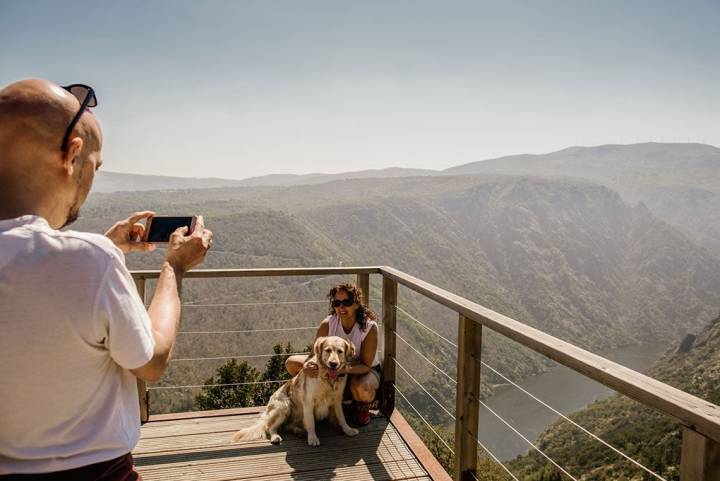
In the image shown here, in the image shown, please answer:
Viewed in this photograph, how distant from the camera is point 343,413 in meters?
3.54

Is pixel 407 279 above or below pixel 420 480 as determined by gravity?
above

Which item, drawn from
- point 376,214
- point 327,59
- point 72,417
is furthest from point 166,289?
point 376,214

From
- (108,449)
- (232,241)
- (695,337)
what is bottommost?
(695,337)

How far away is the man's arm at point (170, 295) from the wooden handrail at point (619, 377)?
121 cm

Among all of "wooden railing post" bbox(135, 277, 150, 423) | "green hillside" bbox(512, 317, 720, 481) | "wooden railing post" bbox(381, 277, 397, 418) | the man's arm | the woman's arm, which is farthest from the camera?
"green hillside" bbox(512, 317, 720, 481)

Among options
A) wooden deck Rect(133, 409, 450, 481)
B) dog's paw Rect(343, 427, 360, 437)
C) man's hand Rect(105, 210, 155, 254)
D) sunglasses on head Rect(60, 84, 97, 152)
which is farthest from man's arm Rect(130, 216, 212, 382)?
dog's paw Rect(343, 427, 360, 437)

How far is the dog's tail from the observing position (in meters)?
3.30

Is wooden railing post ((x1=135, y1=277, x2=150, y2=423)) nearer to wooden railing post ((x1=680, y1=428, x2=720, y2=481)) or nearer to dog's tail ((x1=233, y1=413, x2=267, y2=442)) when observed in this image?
dog's tail ((x1=233, y1=413, x2=267, y2=442))

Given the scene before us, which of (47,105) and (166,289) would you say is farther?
(166,289)

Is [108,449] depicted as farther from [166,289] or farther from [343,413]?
[343,413]

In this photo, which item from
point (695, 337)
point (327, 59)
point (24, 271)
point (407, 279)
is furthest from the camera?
point (695, 337)

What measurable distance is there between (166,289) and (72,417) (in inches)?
12.0

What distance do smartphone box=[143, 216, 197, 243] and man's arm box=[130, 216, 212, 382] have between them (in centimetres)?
8

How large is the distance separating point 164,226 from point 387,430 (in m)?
2.66
